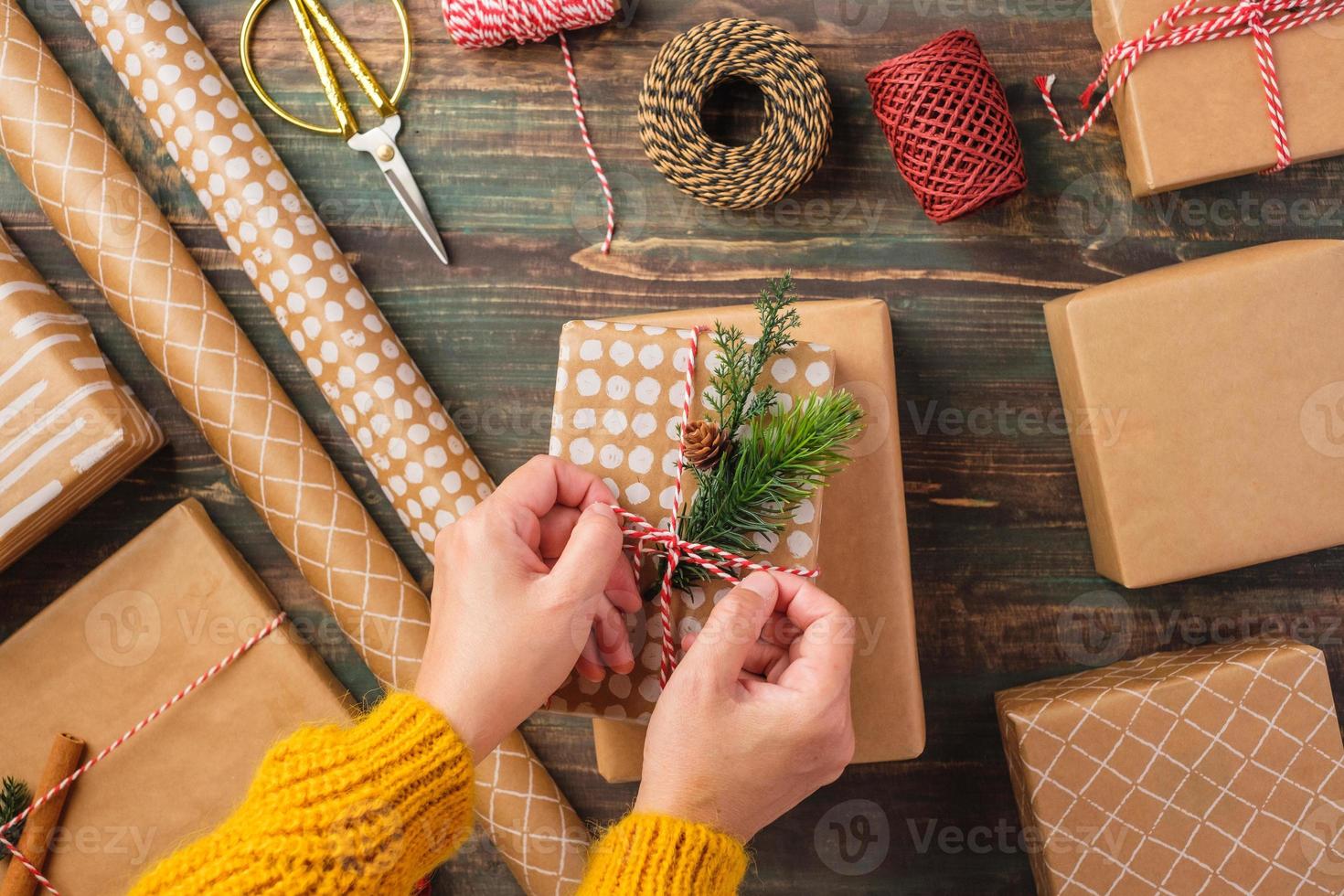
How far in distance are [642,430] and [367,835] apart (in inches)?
18.9

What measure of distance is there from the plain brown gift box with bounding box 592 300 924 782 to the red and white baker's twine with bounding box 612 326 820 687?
16 centimetres

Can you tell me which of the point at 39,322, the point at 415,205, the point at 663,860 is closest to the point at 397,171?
the point at 415,205

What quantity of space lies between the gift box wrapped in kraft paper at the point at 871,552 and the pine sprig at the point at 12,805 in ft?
2.57

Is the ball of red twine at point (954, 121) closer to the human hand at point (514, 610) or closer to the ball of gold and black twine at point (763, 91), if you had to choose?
the ball of gold and black twine at point (763, 91)

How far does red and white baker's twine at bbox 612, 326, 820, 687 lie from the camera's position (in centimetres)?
89

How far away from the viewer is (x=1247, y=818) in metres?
1.05

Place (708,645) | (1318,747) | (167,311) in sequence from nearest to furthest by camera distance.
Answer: (708,645)
(1318,747)
(167,311)

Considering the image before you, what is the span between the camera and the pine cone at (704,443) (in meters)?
0.86

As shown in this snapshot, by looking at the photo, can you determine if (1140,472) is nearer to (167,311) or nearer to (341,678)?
(341,678)

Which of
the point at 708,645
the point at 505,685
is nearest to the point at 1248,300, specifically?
the point at 708,645

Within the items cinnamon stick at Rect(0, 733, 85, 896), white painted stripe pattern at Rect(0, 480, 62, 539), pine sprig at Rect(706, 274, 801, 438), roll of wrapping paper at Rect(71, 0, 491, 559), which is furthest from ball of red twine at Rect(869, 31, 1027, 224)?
cinnamon stick at Rect(0, 733, 85, 896)

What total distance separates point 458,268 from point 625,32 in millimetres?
421

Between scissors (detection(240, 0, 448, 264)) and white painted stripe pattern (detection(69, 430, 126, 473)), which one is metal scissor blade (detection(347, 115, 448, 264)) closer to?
scissors (detection(240, 0, 448, 264))

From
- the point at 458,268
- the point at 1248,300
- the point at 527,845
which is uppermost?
the point at 458,268
